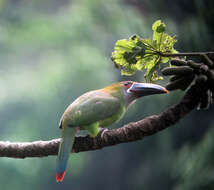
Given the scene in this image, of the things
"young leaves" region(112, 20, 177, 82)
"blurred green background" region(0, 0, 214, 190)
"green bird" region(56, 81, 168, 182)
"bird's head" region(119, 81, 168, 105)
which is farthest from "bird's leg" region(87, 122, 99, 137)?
"blurred green background" region(0, 0, 214, 190)

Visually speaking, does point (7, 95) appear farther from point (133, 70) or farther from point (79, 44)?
point (133, 70)

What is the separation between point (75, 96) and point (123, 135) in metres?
3.44

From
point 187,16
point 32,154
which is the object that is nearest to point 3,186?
point 187,16

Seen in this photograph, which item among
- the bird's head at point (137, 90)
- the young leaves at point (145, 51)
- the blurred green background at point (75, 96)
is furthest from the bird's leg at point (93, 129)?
the blurred green background at point (75, 96)

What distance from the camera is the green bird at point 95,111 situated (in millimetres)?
979

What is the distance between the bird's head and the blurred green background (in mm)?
2252

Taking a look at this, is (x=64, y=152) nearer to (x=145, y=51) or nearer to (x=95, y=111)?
(x=95, y=111)

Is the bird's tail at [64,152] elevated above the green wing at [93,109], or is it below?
below

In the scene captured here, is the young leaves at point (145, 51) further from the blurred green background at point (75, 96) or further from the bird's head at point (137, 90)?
the blurred green background at point (75, 96)

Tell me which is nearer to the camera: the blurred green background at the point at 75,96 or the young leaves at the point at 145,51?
the young leaves at the point at 145,51

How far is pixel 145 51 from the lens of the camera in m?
1.14

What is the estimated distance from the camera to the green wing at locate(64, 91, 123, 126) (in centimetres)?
100

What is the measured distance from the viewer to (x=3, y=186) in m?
4.83

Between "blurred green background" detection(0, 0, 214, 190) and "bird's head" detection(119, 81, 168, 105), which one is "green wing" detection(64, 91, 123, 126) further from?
"blurred green background" detection(0, 0, 214, 190)
